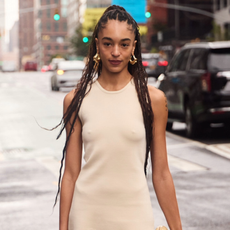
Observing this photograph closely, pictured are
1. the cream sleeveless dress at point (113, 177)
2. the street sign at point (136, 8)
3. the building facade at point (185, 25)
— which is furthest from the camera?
the street sign at point (136, 8)

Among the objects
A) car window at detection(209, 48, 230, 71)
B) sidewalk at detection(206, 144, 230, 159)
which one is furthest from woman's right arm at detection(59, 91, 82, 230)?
car window at detection(209, 48, 230, 71)

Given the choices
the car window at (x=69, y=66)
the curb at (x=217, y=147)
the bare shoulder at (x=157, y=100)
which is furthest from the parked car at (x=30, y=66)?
the bare shoulder at (x=157, y=100)

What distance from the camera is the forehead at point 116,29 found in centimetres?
258

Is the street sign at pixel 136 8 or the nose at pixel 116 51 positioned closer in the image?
the nose at pixel 116 51

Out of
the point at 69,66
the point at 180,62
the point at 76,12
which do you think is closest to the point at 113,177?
the point at 180,62

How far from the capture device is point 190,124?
1284 cm

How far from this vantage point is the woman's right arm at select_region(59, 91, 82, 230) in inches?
105

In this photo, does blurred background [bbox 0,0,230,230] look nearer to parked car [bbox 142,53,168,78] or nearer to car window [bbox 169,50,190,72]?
car window [bbox 169,50,190,72]

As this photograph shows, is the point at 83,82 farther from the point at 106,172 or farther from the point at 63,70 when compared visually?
the point at 63,70

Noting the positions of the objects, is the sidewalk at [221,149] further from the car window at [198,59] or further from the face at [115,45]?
the face at [115,45]

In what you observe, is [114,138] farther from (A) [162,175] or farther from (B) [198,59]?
(B) [198,59]

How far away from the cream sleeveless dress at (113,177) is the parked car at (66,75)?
29812mm

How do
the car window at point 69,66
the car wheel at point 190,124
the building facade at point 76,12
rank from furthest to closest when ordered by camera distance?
the building facade at point 76,12
the car window at point 69,66
the car wheel at point 190,124

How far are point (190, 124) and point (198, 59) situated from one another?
1.35m
